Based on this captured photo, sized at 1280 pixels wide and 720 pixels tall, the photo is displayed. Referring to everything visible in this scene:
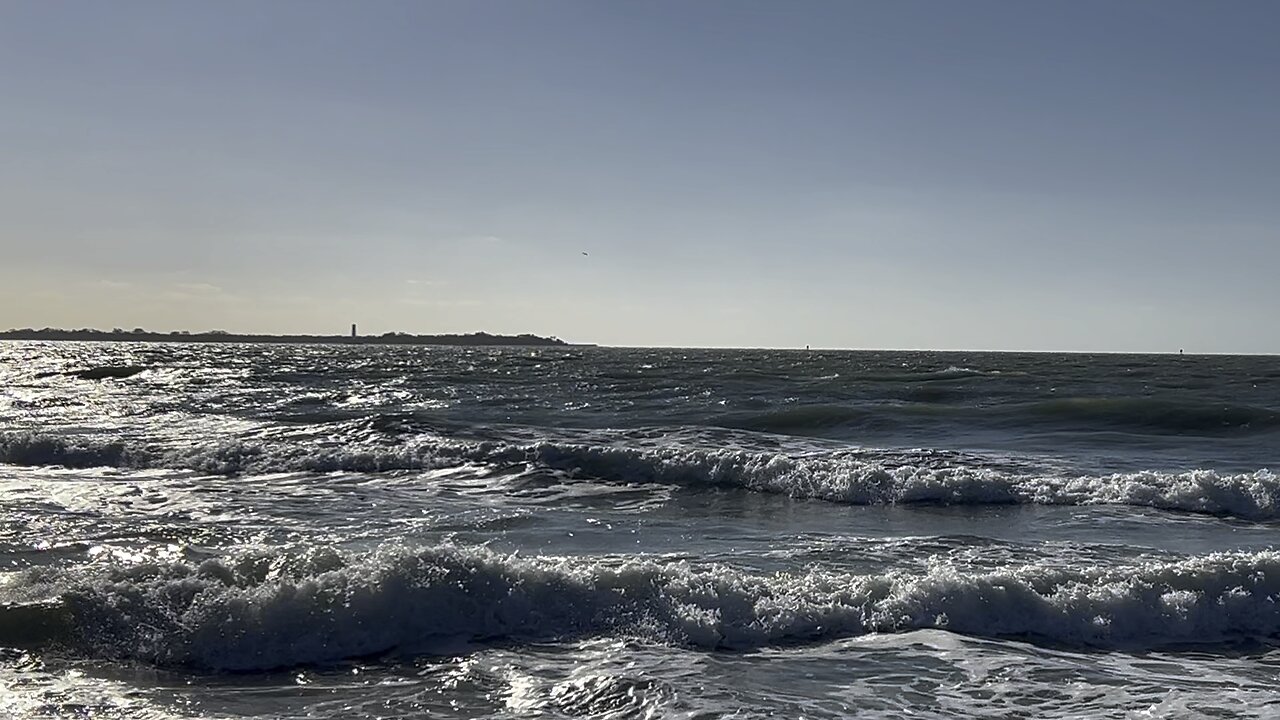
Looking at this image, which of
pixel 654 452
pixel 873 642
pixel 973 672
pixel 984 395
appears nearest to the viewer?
pixel 973 672

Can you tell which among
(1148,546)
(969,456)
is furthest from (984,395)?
(1148,546)

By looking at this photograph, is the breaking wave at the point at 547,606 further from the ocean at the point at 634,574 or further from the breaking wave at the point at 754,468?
the breaking wave at the point at 754,468

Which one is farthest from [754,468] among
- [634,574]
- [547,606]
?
[547,606]

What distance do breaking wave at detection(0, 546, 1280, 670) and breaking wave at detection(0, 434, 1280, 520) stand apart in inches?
229

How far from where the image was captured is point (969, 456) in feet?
60.7

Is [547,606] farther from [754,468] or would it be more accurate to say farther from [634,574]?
[754,468]

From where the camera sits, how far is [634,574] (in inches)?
323

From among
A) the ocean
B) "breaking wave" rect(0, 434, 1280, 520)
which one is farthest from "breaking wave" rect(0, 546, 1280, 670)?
"breaking wave" rect(0, 434, 1280, 520)

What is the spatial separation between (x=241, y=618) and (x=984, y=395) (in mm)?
28458

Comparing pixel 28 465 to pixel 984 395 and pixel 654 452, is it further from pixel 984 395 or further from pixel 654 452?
pixel 984 395

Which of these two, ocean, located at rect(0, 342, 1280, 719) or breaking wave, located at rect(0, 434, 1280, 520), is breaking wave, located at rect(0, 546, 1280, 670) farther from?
breaking wave, located at rect(0, 434, 1280, 520)

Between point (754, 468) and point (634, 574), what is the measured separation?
843 cm

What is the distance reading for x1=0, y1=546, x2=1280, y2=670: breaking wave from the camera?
7.18 m

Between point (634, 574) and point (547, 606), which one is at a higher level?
point (634, 574)
